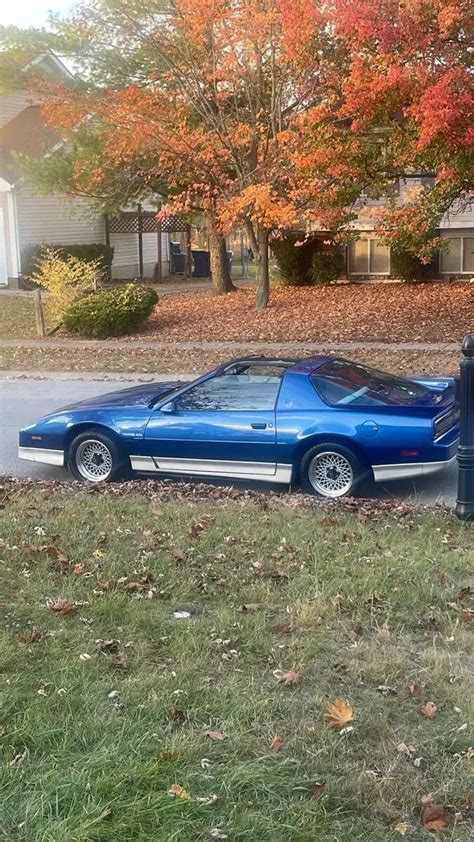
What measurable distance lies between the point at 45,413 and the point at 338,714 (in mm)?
9555

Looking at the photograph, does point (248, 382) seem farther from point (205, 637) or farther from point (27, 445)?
point (205, 637)

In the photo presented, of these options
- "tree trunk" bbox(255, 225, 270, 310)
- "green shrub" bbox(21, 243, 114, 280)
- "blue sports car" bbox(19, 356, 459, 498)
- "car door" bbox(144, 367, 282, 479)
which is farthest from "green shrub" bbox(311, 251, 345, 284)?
"car door" bbox(144, 367, 282, 479)

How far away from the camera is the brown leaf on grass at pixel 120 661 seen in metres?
4.06

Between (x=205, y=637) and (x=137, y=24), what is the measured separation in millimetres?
18056

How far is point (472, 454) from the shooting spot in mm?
6617

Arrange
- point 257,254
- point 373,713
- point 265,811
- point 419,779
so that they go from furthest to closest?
1. point 257,254
2. point 373,713
3. point 419,779
4. point 265,811

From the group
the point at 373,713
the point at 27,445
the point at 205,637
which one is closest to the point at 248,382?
the point at 27,445

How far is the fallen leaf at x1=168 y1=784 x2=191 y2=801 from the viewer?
3039 mm

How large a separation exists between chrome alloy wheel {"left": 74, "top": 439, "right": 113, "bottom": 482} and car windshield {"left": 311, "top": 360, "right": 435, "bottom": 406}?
211 centimetres

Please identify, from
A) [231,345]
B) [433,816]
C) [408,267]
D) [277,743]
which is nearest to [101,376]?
[231,345]

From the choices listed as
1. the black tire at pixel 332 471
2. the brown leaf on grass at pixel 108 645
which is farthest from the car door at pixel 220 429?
the brown leaf on grass at pixel 108 645

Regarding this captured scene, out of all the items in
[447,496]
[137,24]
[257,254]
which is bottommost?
[447,496]

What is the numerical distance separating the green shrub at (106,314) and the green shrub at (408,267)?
9784 millimetres

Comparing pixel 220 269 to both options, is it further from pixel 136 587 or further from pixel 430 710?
pixel 430 710
